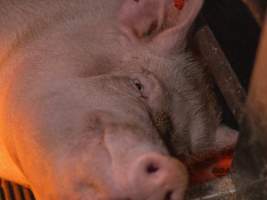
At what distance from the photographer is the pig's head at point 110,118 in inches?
52.8

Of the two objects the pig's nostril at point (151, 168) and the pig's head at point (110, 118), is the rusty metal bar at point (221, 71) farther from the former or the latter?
the pig's nostril at point (151, 168)

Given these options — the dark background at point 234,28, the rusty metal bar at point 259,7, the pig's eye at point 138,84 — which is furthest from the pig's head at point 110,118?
the dark background at point 234,28

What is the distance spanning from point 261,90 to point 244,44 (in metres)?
1.74

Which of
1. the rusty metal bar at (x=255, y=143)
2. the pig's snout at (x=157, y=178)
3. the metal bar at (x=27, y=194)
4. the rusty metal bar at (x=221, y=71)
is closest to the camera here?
the rusty metal bar at (x=255, y=143)

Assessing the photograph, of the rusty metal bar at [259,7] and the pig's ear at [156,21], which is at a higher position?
the rusty metal bar at [259,7]

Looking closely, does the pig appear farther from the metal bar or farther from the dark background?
the dark background

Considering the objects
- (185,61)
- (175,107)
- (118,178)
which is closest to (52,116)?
(118,178)

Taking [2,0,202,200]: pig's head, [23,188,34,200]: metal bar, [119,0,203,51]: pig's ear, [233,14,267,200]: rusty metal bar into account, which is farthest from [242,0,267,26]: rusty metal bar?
[23,188,34,200]: metal bar

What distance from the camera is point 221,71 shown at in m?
1.96

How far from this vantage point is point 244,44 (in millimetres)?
2857

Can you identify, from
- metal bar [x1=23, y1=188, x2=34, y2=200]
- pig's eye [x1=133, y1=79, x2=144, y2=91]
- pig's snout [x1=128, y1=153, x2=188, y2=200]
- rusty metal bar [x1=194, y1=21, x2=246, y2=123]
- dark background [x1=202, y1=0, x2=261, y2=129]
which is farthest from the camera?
dark background [x1=202, y1=0, x2=261, y2=129]

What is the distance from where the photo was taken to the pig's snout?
1334mm

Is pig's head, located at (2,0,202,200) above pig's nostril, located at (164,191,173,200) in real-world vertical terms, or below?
above

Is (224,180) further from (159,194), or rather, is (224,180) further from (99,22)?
(99,22)
